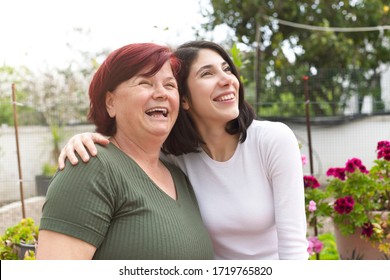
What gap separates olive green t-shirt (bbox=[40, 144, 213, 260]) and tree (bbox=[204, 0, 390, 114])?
5343 mm

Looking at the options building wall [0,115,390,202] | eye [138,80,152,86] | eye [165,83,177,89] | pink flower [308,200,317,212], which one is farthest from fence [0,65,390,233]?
eye [138,80,152,86]

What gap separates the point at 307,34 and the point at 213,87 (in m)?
5.97

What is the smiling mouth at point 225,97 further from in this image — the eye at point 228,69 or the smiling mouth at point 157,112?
the smiling mouth at point 157,112

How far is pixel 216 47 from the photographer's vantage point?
2002 millimetres

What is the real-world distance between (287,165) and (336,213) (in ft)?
5.28

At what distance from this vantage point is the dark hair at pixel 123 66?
5.53 ft

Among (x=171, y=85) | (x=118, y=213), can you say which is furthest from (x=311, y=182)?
(x=118, y=213)

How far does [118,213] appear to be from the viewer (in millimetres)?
1558

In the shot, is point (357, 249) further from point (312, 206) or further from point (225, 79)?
point (225, 79)

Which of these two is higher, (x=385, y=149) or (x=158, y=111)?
(x=158, y=111)

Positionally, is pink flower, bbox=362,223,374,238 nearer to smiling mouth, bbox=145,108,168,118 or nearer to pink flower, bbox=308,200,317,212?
pink flower, bbox=308,200,317,212

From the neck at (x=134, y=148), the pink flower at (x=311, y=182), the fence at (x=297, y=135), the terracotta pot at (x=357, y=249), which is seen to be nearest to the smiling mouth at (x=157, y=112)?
the neck at (x=134, y=148)
